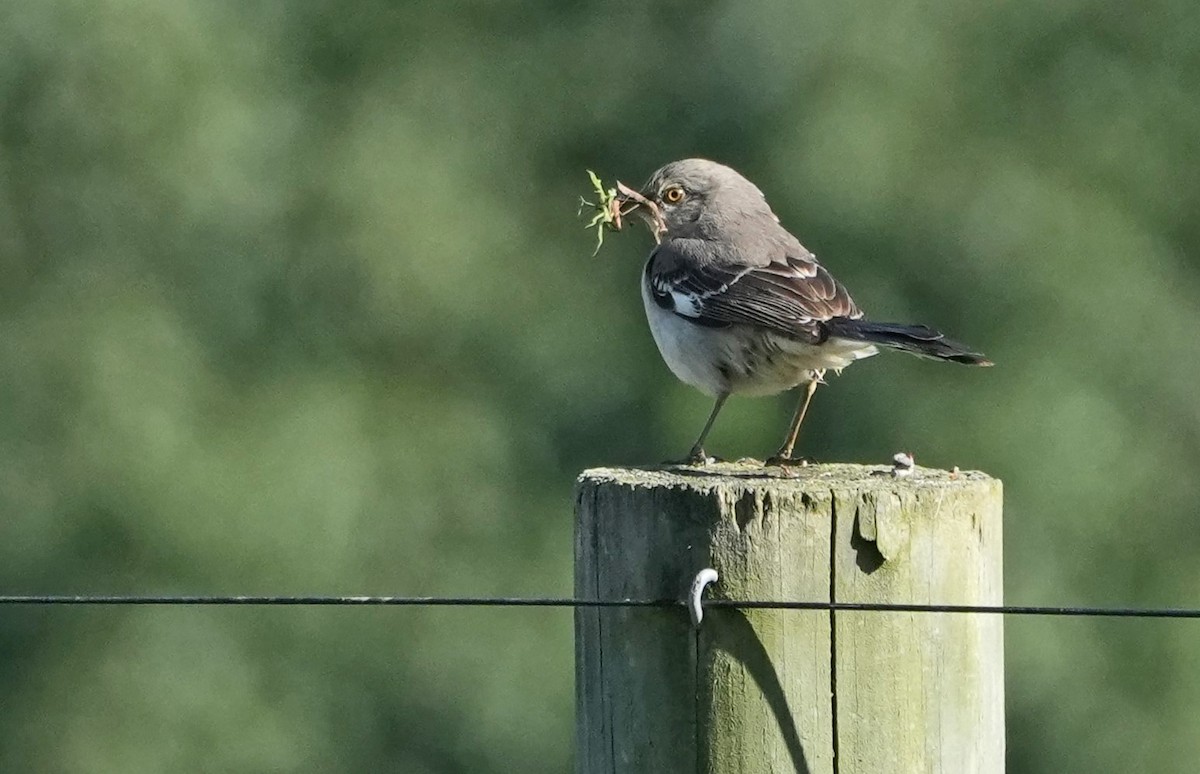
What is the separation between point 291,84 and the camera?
1614cm

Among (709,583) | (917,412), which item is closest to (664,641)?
(709,583)

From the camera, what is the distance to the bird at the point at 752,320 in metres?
6.65

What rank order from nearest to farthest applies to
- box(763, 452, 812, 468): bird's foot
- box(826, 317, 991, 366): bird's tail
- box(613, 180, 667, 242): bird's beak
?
box(763, 452, 812, 468): bird's foot, box(826, 317, 991, 366): bird's tail, box(613, 180, 667, 242): bird's beak

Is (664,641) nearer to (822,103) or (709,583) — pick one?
(709,583)

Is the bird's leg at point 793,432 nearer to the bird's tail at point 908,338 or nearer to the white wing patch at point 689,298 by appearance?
the bird's tail at point 908,338

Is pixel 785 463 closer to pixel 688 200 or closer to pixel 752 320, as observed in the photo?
pixel 752 320

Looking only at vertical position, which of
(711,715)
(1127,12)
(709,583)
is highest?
(1127,12)

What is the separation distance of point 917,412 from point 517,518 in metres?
3.38

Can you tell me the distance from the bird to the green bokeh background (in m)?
6.05

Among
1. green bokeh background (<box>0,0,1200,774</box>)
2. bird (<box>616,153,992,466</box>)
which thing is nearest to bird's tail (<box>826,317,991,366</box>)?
bird (<box>616,153,992,466</box>)

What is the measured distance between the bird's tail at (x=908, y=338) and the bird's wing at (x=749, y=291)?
0.31 feet

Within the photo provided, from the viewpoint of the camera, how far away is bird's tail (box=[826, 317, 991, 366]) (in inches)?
228

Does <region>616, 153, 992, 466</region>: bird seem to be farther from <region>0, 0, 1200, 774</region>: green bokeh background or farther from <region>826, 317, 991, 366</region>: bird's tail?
<region>0, 0, 1200, 774</region>: green bokeh background

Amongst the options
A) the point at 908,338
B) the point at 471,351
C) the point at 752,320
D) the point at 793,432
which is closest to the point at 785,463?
the point at 908,338
